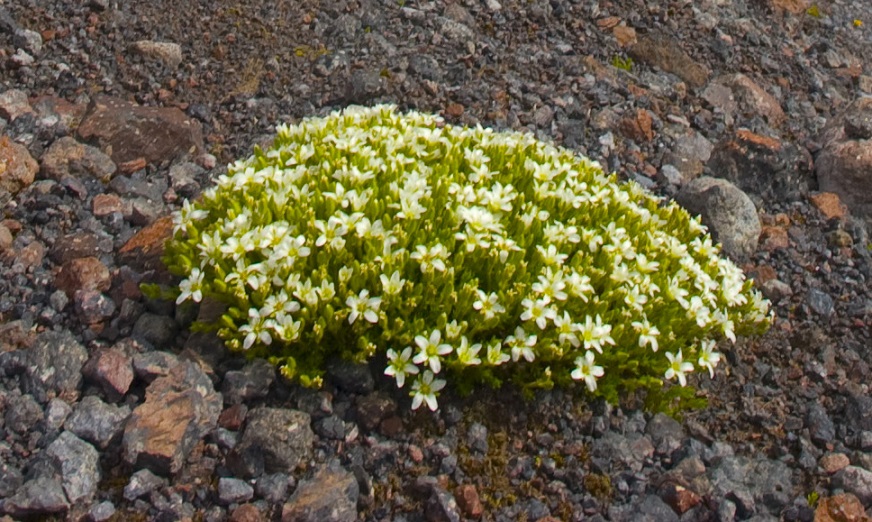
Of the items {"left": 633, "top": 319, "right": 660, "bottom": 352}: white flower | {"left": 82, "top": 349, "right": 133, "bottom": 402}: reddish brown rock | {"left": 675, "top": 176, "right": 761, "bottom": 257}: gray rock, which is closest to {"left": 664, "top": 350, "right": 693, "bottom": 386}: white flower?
{"left": 633, "top": 319, "right": 660, "bottom": 352}: white flower

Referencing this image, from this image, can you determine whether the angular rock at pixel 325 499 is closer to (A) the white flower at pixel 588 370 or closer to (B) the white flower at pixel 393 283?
(B) the white flower at pixel 393 283

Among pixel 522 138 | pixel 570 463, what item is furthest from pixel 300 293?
pixel 522 138

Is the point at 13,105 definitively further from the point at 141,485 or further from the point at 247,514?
the point at 247,514

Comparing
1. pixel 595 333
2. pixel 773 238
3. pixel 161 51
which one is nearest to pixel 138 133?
pixel 161 51

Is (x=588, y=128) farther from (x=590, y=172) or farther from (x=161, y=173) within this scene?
(x=161, y=173)

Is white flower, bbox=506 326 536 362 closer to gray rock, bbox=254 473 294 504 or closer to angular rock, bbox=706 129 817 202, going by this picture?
gray rock, bbox=254 473 294 504
